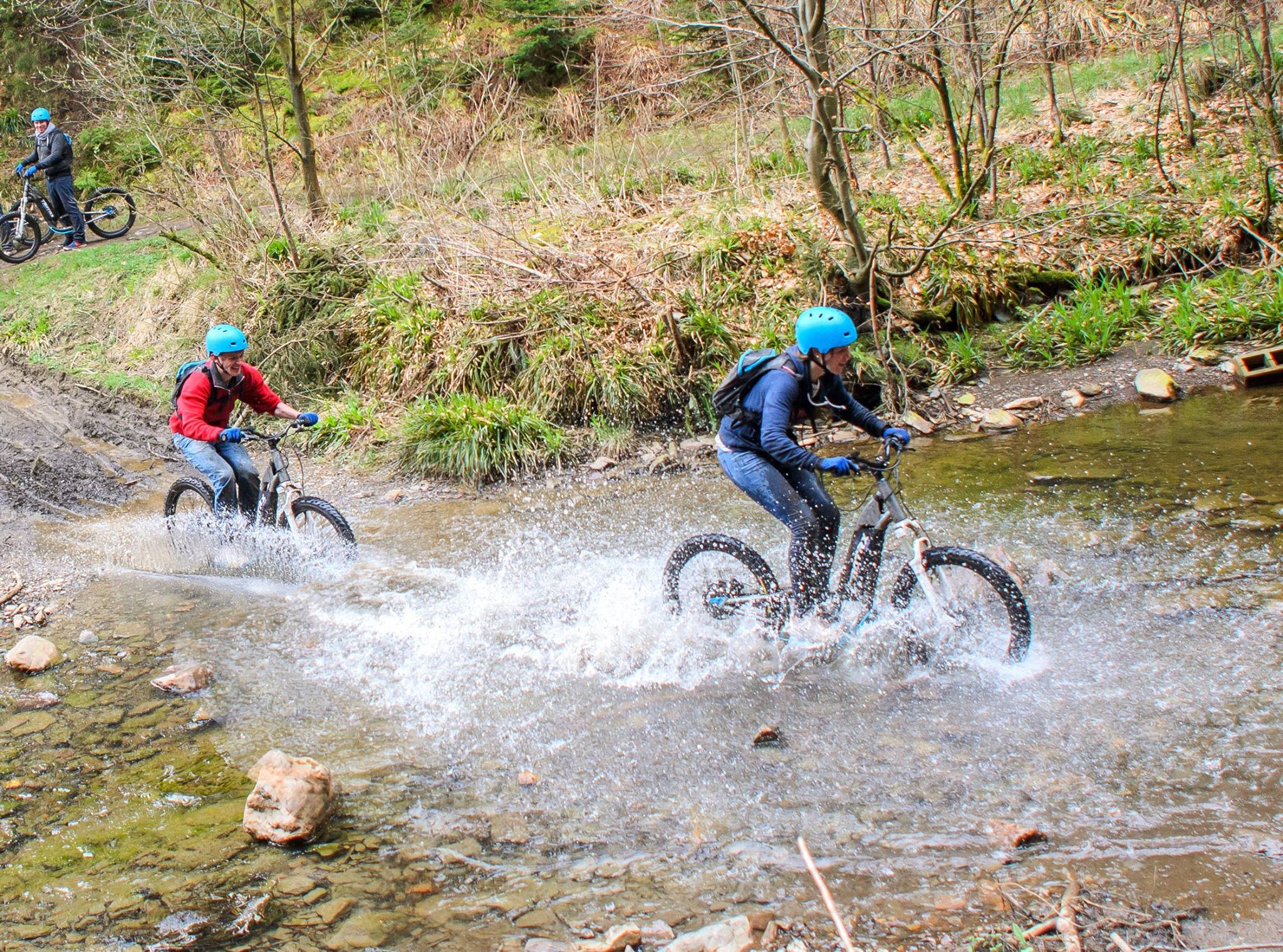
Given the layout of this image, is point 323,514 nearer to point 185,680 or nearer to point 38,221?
point 185,680

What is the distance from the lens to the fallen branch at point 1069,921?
10.8 feet

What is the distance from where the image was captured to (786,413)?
5.43 m

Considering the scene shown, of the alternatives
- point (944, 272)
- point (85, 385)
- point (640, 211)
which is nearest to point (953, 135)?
point (944, 272)

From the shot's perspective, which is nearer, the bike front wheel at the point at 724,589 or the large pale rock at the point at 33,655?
the bike front wheel at the point at 724,589

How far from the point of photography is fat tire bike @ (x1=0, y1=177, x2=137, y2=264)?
53.7 feet

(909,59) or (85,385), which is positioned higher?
(909,59)

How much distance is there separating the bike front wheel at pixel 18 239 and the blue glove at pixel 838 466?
16738 mm

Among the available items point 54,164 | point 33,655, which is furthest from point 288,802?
point 54,164

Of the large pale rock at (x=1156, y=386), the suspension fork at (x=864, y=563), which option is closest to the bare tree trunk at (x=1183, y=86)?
the large pale rock at (x=1156, y=386)

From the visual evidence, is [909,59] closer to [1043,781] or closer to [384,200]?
[384,200]

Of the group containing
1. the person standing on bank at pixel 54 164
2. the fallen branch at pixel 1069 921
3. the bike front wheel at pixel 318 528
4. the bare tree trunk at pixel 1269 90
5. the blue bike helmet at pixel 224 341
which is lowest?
the fallen branch at pixel 1069 921

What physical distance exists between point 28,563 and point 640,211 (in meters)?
8.36

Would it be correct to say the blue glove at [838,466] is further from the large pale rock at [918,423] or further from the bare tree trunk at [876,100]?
the bare tree trunk at [876,100]

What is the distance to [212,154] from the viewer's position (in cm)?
1803
